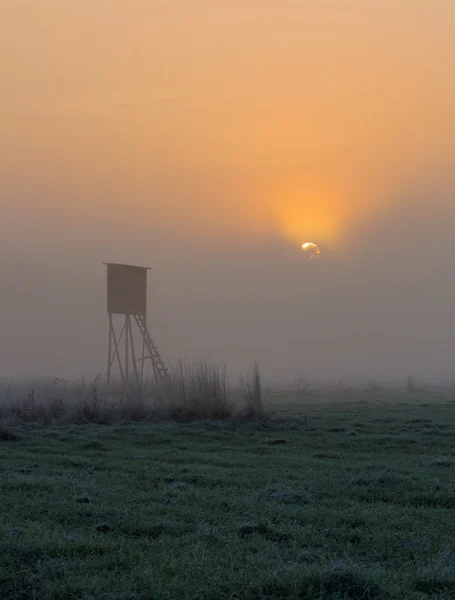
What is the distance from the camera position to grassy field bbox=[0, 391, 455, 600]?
6.18 meters

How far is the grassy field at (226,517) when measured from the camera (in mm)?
6176

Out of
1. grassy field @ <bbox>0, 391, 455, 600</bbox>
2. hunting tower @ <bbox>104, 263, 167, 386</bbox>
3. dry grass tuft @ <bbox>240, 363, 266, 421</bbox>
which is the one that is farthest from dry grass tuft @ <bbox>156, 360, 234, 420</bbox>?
hunting tower @ <bbox>104, 263, 167, 386</bbox>

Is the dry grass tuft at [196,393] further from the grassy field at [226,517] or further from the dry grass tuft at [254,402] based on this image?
the grassy field at [226,517]

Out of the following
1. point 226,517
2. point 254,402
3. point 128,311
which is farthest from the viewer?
point 128,311

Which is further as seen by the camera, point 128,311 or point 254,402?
point 128,311

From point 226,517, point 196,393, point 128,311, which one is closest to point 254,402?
point 196,393

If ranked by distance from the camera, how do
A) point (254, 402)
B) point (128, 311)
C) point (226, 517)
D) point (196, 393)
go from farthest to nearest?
point (128, 311), point (196, 393), point (254, 402), point (226, 517)

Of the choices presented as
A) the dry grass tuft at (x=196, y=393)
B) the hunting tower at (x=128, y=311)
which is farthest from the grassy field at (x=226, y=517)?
the hunting tower at (x=128, y=311)

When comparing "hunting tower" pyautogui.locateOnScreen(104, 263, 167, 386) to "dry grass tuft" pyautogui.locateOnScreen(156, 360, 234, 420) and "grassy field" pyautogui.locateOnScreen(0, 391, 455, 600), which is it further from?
"grassy field" pyautogui.locateOnScreen(0, 391, 455, 600)

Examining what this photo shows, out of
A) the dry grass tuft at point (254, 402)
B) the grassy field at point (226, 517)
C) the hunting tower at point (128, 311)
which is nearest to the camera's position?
the grassy field at point (226, 517)

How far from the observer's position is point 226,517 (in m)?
9.12

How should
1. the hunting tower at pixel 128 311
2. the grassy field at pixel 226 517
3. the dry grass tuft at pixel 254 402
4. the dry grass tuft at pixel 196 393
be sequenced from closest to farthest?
the grassy field at pixel 226 517
the dry grass tuft at pixel 254 402
the dry grass tuft at pixel 196 393
the hunting tower at pixel 128 311

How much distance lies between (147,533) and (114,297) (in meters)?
33.3

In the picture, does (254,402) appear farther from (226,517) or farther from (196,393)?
(226,517)
